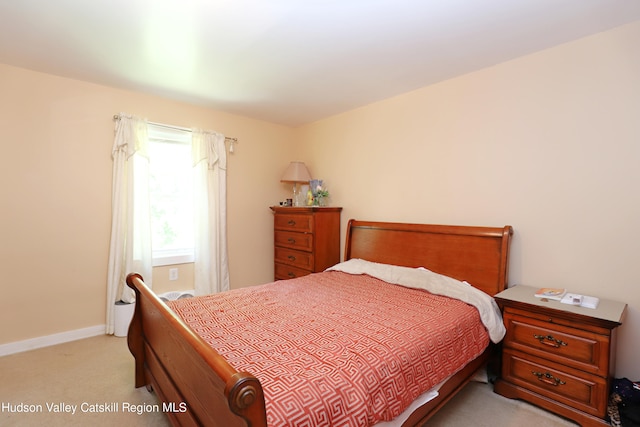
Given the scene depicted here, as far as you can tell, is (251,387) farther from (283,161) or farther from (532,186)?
(283,161)

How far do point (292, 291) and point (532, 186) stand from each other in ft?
6.61

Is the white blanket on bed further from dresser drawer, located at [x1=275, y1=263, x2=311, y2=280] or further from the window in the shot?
the window

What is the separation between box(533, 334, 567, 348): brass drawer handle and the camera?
180cm

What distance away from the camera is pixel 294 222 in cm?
362

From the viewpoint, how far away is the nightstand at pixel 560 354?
5.44 feet

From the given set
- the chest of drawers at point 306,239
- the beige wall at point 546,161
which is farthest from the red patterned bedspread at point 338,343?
the chest of drawers at point 306,239

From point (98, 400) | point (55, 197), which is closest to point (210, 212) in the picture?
point (55, 197)

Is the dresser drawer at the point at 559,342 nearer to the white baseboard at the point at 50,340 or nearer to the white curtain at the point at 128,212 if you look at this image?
the white curtain at the point at 128,212

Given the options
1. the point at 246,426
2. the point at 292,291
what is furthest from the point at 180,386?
the point at 292,291

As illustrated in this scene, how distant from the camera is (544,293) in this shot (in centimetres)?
202

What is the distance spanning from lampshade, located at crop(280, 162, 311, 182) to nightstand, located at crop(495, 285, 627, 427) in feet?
8.48

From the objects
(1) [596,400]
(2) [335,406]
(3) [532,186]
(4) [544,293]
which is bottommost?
(1) [596,400]

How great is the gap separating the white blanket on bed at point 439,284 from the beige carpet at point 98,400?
17.0 inches

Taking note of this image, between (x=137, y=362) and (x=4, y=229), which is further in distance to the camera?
(x=4, y=229)
